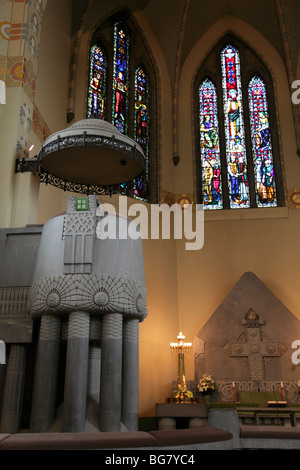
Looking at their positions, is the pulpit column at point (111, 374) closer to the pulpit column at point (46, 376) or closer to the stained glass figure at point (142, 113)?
the pulpit column at point (46, 376)

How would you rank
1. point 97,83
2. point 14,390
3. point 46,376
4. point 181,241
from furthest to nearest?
point 97,83 → point 181,241 → point 14,390 → point 46,376

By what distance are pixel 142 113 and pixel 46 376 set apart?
11755mm

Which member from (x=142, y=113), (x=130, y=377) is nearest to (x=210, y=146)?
(x=142, y=113)

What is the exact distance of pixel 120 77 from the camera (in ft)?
51.3

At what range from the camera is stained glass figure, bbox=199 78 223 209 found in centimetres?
1537

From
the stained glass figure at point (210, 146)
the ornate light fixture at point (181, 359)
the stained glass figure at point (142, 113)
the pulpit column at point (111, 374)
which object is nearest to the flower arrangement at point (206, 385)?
the ornate light fixture at point (181, 359)

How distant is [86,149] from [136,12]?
377 inches

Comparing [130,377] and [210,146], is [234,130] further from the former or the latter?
[130,377]

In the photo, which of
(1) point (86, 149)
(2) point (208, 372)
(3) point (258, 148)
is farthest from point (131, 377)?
(3) point (258, 148)

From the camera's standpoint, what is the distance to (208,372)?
41.1ft

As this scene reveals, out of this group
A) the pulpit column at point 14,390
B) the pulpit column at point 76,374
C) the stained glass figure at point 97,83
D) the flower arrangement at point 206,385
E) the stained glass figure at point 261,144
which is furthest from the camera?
the stained glass figure at point 261,144

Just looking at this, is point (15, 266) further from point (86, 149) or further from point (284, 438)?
point (284, 438)

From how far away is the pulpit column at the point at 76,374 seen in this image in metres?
5.28

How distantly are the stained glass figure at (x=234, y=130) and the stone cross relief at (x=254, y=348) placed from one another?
4064 mm
